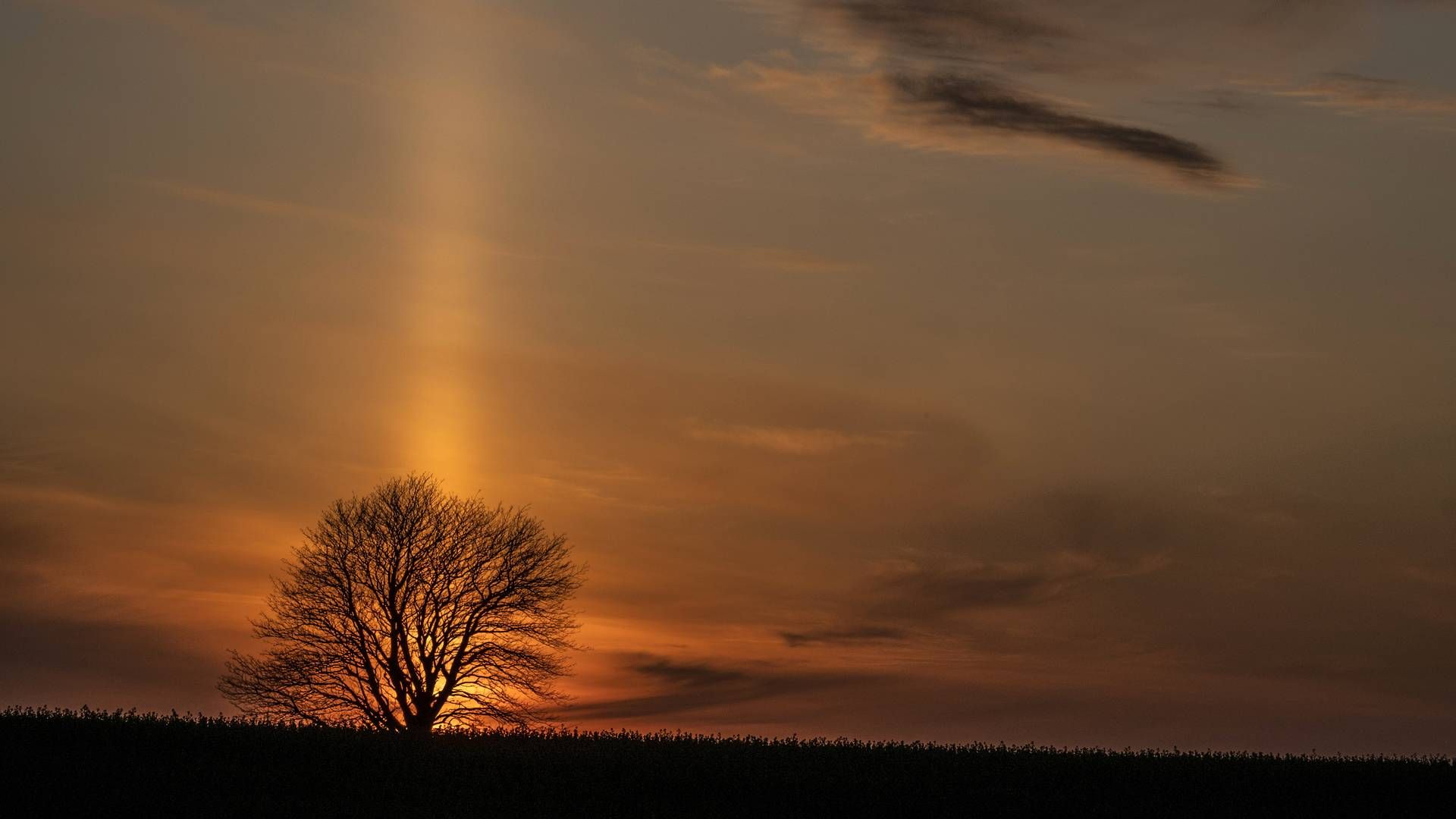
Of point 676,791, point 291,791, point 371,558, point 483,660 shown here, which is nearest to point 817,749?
point 676,791

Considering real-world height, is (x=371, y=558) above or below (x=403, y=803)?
above

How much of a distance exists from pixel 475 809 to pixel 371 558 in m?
19.9

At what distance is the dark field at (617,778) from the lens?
26.3m

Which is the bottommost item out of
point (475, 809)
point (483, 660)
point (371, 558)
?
point (475, 809)

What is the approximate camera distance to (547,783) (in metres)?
28.3

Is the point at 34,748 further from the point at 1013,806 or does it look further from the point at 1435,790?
the point at 1435,790

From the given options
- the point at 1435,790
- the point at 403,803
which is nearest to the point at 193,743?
the point at 403,803

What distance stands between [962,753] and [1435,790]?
971 centimetres

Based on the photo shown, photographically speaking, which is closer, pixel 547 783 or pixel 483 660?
pixel 547 783

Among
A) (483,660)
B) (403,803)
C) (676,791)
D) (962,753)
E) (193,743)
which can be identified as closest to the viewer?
(403,803)

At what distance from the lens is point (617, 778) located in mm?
28859

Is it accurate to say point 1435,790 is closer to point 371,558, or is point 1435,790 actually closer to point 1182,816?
point 1182,816

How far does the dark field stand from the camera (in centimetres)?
2633

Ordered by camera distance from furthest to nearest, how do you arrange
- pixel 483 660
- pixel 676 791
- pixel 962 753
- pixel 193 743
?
pixel 483 660, pixel 962 753, pixel 193 743, pixel 676 791
